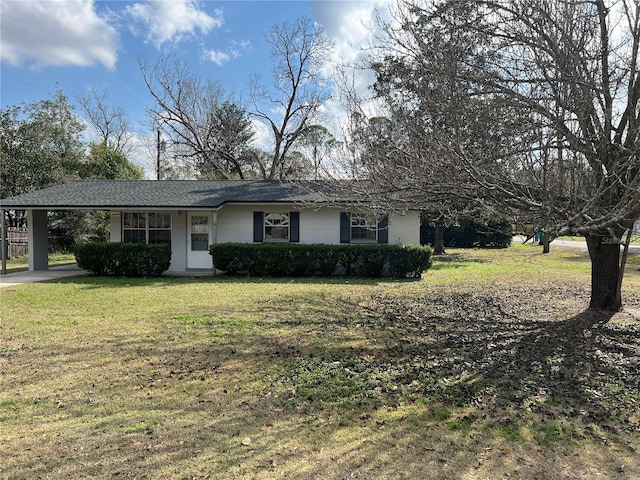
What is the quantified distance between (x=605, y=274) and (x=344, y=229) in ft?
27.4

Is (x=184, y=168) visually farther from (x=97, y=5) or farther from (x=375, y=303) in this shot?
(x=375, y=303)

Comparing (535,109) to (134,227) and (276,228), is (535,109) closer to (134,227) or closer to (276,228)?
(276,228)

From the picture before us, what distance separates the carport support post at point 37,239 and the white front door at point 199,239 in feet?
17.8

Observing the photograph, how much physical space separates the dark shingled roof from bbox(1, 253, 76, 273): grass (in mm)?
2741

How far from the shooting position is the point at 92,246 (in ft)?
44.2

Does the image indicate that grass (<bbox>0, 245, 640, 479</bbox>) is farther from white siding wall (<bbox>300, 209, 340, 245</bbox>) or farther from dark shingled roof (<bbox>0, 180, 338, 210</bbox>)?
white siding wall (<bbox>300, 209, 340, 245</bbox>)

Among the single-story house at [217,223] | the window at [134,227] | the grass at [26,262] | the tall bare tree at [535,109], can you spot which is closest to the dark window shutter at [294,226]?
the single-story house at [217,223]

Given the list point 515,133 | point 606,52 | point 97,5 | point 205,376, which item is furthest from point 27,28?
point 606,52

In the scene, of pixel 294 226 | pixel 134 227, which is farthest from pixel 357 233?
pixel 134 227

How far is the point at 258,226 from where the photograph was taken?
48.3ft

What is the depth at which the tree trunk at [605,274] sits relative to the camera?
7.30 m

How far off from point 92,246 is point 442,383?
41.3ft

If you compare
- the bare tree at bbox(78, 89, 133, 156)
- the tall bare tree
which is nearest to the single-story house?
the tall bare tree

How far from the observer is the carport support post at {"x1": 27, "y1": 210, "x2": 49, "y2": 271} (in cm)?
1479
